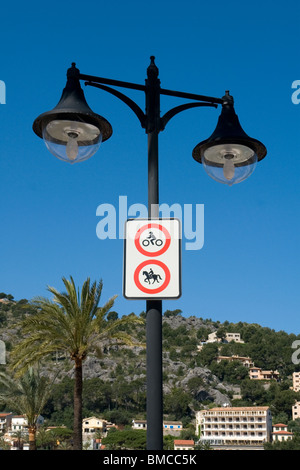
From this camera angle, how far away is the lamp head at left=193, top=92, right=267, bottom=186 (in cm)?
556

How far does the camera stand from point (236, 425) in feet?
440

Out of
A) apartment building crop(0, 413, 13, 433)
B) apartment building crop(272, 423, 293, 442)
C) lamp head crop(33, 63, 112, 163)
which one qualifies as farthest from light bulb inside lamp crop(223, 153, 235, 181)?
apartment building crop(272, 423, 293, 442)

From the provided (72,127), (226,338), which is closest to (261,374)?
(226,338)

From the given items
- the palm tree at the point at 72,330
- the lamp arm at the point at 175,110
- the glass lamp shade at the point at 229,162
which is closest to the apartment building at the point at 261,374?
the palm tree at the point at 72,330

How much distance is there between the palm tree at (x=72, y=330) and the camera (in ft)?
71.3

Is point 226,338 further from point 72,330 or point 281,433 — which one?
point 72,330

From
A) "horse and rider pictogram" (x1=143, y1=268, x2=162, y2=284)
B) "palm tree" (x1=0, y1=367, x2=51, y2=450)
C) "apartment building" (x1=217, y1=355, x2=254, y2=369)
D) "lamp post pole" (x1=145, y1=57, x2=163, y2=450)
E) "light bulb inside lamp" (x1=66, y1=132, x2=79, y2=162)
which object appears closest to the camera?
"lamp post pole" (x1=145, y1=57, x2=163, y2=450)

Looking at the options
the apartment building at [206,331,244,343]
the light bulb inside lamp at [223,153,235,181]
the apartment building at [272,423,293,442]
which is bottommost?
the apartment building at [272,423,293,442]

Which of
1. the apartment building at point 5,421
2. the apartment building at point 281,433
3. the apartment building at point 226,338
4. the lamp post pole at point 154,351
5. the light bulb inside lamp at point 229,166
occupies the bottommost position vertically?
the apartment building at point 281,433

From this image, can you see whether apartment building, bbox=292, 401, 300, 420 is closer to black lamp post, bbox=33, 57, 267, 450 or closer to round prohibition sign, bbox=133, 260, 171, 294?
black lamp post, bbox=33, 57, 267, 450

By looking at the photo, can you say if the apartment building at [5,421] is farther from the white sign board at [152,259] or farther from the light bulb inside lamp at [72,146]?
the white sign board at [152,259]

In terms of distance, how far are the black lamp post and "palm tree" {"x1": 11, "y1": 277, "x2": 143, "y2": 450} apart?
52.9ft

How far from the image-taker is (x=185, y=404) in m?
140

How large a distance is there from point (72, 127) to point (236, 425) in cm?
13705
